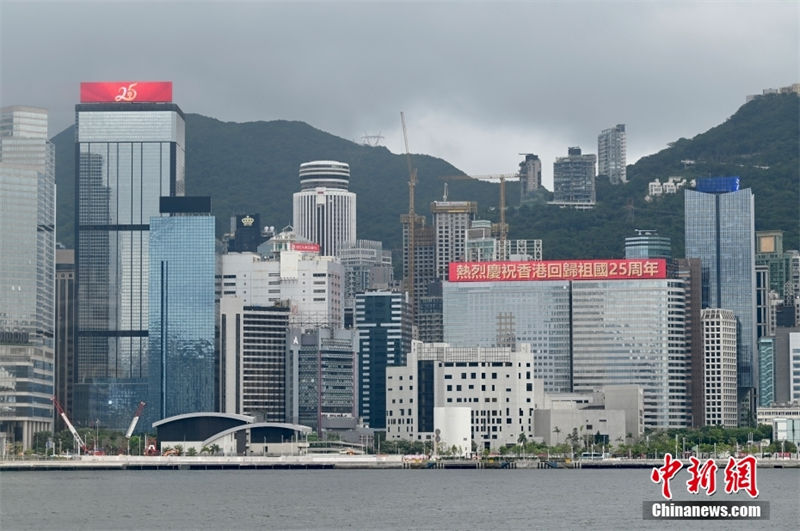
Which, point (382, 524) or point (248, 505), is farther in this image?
point (248, 505)

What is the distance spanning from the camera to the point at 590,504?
6545 inches

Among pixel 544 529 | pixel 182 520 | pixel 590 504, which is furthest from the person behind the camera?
pixel 590 504

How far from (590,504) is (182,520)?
3786 centimetres

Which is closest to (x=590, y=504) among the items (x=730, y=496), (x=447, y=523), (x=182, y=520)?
(x=730, y=496)

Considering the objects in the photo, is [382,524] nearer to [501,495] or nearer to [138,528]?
[138,528]

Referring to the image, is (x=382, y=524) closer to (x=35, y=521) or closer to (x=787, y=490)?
(x=35, y=521)

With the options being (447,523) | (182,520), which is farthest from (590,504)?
(182,520)

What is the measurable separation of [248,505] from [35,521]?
2230cm

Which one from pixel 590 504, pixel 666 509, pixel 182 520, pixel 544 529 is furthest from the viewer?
pixel 590 504

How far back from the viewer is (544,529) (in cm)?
13775

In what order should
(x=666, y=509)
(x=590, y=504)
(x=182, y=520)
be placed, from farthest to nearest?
(x=590, y=504)
(x=182, y=520)
(x=666, y=509)

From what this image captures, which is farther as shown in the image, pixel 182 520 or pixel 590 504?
pixel 590 504

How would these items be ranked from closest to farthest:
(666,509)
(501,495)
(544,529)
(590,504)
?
(666,509) → (544,529) → (590,504) → (501,495)

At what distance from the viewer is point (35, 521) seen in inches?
5955
